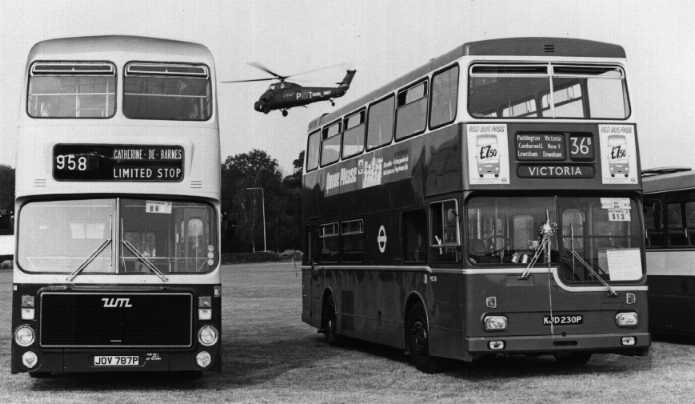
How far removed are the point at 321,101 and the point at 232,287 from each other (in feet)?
108

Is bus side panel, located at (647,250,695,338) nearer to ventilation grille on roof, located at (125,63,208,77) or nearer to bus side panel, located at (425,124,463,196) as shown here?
bus side panel, located at (425,124,463,196)

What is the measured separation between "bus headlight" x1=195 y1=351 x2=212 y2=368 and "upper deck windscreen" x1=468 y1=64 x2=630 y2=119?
14.8ft

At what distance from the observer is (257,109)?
255 ft

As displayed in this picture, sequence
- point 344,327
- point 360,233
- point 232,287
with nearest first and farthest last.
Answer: point 360,233, point 344,327, point 232,287

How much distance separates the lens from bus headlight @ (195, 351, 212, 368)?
44.5 ft

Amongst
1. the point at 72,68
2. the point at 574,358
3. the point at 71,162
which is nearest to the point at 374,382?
the point at 574,358

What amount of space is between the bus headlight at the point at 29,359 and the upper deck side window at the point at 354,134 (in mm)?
7393

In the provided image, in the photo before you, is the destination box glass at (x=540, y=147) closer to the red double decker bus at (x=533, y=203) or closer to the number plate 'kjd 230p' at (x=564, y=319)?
the red double decker bus at (x=533, y=203)

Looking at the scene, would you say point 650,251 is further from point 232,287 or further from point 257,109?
point 257,109

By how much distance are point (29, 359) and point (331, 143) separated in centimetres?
908

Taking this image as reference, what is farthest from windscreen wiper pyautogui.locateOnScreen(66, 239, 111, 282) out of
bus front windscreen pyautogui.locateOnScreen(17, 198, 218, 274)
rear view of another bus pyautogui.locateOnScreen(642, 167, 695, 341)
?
rear view of another bus pyautogui.locateOnScreen(642, 167, 695, 341)

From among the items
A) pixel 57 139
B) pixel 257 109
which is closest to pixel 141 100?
pixel 57 139

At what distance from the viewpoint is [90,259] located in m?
13.4

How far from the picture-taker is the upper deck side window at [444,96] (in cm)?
1477
